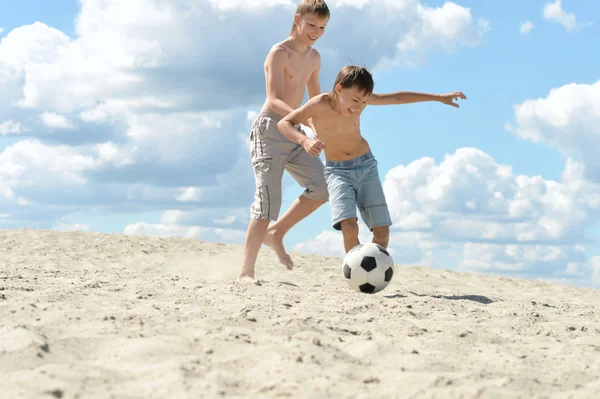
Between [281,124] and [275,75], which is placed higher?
[275,75]

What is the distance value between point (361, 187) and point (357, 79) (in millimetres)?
919

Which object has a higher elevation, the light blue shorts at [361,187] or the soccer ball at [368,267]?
the light blue shorts at [361,187]

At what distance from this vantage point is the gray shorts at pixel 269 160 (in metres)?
5.50

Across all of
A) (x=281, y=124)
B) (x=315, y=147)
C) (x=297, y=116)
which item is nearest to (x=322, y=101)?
(x=297, y=116)

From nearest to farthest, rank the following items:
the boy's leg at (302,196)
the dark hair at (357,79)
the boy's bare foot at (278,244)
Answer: the dark hair at (357,79), the boy's leg at (302,196), the boy's bare foot at (278,244)

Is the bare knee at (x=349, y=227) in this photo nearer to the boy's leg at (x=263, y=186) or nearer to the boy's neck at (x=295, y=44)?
the boy's leg at (x=263, y=186)

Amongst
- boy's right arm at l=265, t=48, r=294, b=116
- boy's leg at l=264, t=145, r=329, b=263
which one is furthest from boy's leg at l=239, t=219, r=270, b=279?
boy's right arm at l=265, t=48, r=294, b=116

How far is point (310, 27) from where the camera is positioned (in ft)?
17.7

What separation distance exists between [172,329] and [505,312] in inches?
98.6

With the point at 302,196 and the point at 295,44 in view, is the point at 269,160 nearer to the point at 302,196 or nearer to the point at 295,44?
the point at 302,196

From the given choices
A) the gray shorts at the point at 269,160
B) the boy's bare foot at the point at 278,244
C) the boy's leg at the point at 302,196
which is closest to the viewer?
the gray shorts at the point at 269,160

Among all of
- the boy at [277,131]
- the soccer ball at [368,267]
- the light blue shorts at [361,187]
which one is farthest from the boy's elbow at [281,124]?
the soccer ball at [368,267]

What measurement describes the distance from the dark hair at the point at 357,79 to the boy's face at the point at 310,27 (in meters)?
0.65

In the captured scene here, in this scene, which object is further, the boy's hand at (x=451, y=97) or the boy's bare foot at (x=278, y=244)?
the boy's bare foot at (x=278, y=244)
